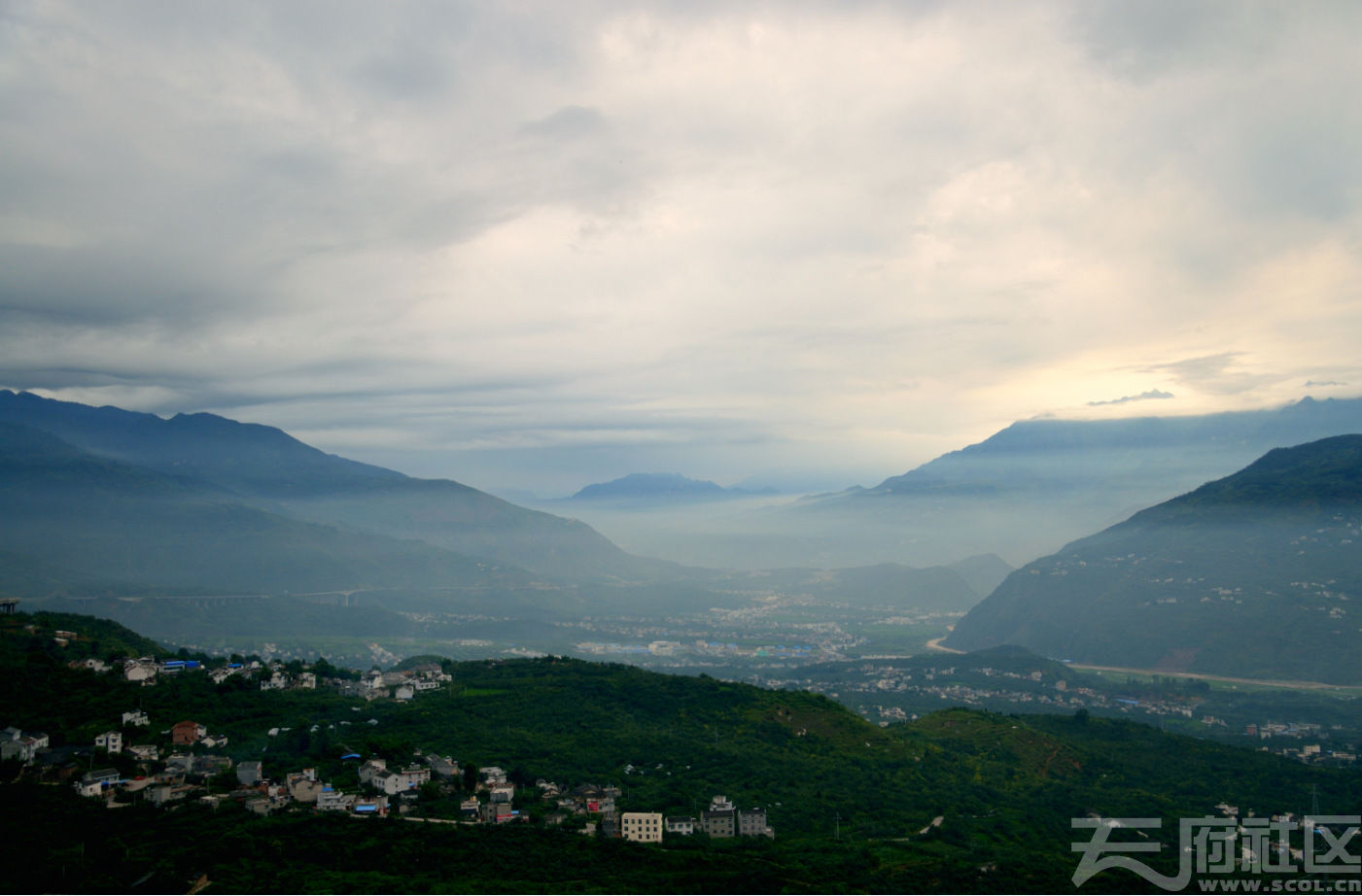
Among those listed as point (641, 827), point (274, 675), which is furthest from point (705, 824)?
point (274, 675)

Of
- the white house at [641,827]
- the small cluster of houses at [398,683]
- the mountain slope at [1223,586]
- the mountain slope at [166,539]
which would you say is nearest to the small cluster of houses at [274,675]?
the small cluster of houses at [398,683]

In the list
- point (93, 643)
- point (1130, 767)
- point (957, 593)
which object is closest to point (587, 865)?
point (1130, 767)

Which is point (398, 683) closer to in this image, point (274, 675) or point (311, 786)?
point (274, 675)

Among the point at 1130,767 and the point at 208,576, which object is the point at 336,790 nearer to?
the point at 1130,767

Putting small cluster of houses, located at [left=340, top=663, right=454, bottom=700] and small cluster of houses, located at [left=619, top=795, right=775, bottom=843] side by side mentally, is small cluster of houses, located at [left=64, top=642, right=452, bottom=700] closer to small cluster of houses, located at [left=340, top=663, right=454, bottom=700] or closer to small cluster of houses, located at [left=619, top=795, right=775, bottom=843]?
small cluster of houses, located at [left=340, top=663, right=454, bottom=700]

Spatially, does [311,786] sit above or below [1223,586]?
below
